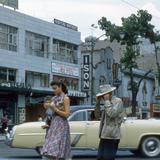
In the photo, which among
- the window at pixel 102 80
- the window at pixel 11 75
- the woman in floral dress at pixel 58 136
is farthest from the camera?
the window at pixel 102 80

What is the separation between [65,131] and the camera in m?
9.05

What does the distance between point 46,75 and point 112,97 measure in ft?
127

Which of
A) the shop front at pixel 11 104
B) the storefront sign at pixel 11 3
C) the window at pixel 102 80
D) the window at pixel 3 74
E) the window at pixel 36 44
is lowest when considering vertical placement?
the shop front at pixel 11 104

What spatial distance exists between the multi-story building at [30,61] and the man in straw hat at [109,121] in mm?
32053

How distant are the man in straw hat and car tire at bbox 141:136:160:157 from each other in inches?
303

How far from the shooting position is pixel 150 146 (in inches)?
668

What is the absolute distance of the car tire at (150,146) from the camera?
1691 centimetres

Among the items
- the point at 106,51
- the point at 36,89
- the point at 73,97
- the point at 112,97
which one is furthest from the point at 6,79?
the point at 112,97

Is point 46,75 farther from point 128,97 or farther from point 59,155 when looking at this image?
point 59,155

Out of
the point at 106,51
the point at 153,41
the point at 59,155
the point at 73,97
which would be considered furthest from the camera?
the point at 106,51

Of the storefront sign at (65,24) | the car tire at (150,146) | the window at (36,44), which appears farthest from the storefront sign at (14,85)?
the car tire at (150,146)

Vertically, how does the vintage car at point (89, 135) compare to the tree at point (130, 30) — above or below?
below

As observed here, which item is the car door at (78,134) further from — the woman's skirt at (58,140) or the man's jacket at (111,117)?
the woman's skirt at (58,140)

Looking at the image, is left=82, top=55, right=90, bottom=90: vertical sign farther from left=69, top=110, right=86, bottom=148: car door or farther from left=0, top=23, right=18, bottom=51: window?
left=69, top=110, right=86, bottom=148: car door
